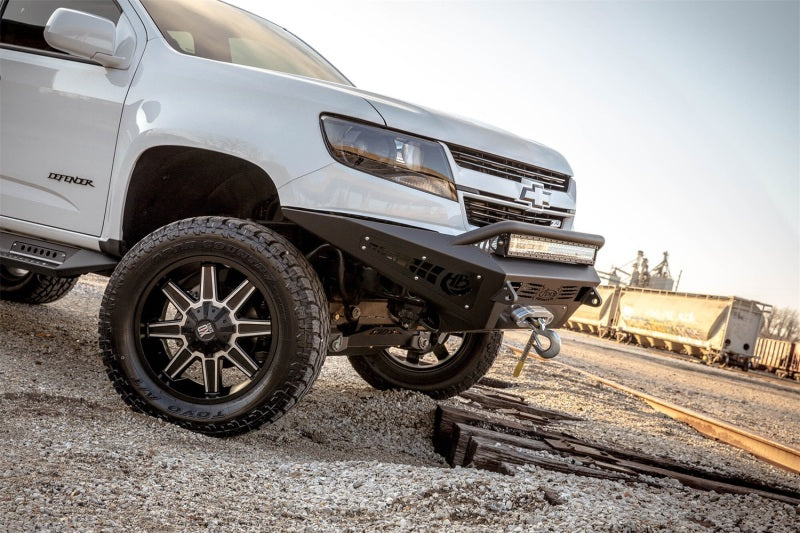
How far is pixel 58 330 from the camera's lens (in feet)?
18.2

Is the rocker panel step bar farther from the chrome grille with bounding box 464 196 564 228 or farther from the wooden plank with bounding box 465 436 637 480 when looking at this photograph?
the wooden plank with bounding box 465 436 637 480

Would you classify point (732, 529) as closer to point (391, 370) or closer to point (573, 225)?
point (573, 225)

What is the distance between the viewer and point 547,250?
3416 millimetres

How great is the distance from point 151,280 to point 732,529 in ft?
8.84

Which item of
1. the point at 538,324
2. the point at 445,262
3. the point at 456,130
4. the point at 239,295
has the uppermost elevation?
the point at 456,130

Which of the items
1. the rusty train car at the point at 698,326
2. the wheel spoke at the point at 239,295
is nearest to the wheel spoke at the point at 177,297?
the wheel spoke at the point at 239,295

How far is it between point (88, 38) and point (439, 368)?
2.89 meters

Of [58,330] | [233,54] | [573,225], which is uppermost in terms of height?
[233,54]

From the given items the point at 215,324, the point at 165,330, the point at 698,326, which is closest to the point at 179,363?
the point at 165,330

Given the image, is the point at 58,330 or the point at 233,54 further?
the point at 58,330

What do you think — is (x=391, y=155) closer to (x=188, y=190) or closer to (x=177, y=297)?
(x=177, y=297)

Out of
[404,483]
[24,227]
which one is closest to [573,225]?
[404,483]

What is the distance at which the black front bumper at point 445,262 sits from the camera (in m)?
3.15

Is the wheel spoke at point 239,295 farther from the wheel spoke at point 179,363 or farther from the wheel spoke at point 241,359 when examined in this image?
the wheel spoke at point 179,363
